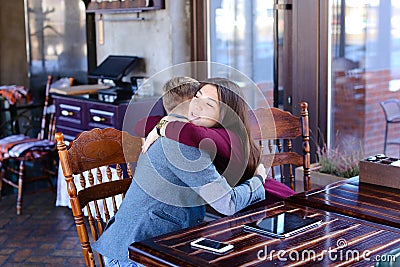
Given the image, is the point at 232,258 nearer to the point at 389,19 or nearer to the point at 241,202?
the point at 241,202

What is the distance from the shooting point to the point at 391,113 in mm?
3711

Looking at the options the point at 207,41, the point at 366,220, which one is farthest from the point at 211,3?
the point at 366,220

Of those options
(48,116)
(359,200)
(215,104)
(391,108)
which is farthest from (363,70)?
(48,116)

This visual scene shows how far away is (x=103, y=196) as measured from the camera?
2316mm

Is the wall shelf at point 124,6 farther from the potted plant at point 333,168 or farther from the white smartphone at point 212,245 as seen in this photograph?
the white smartphone at point 212,245

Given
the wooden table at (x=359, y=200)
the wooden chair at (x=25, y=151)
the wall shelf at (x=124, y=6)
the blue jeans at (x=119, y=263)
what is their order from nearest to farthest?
the wooden table at (x=359, y=200)
the blue jeans at (x=119, y=263)
the wall shelf at (x=124, y=6)
the wooden chair at (x=25, y=151)

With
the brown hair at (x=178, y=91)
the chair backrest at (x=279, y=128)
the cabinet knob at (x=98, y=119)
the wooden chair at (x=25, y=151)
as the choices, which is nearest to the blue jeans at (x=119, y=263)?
the brown hair at (x=178, y=91)

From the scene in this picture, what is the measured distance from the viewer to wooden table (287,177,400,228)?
2.01 metres

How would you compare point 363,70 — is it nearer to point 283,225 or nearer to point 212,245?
point 283,225

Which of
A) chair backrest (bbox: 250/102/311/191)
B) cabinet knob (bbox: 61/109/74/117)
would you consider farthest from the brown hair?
cabinet knob (bbox: 61/109/74/117)

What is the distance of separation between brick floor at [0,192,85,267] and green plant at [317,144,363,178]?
1583 millimetres

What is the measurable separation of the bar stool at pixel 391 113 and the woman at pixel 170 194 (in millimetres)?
1792

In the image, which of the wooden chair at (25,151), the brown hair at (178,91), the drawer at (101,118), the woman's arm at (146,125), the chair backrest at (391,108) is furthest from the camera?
the wooden chair at (25,151)

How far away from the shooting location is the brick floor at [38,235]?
154 inches
